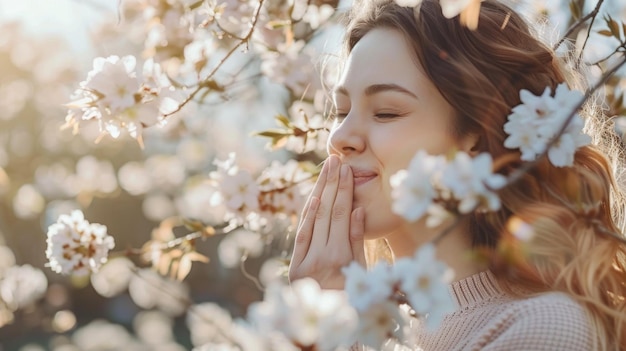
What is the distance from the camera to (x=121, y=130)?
1347 millimetres

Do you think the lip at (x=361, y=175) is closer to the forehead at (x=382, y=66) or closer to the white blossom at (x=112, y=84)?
the forehead at (x=382, y=66)

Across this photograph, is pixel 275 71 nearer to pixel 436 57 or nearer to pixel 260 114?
pixel 436 57

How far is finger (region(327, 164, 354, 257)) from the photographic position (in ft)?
4.43

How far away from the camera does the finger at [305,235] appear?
1430 mm

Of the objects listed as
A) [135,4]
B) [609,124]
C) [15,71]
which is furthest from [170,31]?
[15,71]

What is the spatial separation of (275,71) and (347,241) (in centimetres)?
94

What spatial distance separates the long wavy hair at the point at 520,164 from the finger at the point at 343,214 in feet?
0.66

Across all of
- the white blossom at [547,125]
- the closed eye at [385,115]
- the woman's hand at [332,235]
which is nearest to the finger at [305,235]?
the woman's hand at [332,235]

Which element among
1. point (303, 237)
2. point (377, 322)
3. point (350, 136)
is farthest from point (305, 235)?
point (377, 322)

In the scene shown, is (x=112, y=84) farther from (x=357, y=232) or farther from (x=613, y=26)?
(x=613, y=26)

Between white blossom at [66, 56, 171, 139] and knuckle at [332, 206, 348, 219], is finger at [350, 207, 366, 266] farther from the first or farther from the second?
white blossom at [66, 56, 171, 139]

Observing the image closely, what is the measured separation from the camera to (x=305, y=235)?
1.44 metres

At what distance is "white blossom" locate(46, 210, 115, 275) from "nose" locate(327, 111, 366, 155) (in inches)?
22.0

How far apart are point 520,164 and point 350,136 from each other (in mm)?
293
